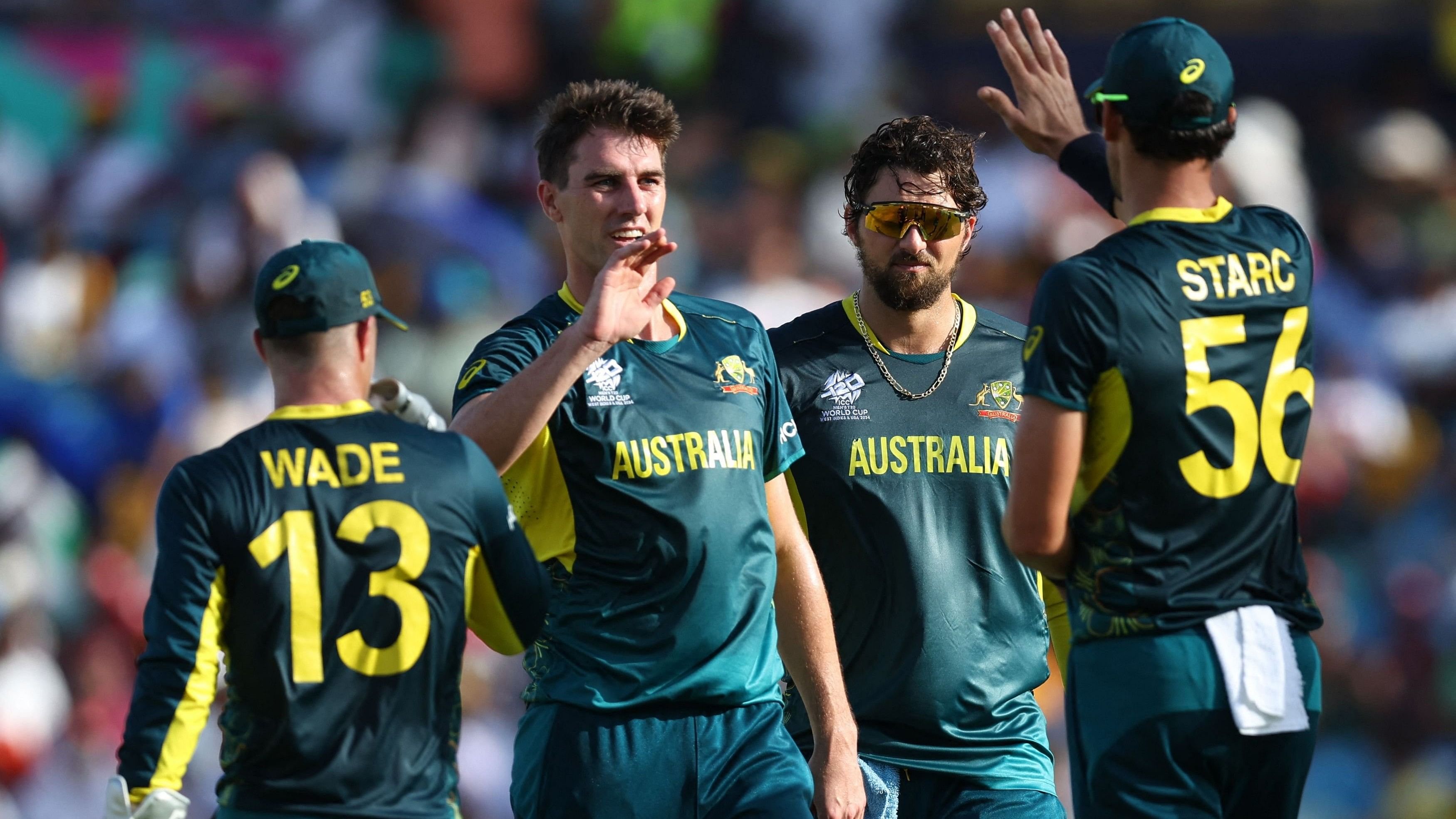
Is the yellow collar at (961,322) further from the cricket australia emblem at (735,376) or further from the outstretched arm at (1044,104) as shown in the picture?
the outstretched arm at (1044,104)

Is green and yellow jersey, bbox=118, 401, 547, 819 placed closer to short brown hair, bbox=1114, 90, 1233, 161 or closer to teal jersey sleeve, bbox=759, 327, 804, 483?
teal jersey sleeve, bbox=759, 327, 804, 483

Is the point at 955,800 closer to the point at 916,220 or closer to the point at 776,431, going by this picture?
the point at 776,431

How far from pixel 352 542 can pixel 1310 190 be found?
10.5m

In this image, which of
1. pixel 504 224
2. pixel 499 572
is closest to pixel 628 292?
pixel 499 572

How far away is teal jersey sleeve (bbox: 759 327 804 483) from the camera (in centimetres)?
507

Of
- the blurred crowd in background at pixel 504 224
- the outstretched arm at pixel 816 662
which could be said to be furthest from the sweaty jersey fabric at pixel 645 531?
the blurred crowd in background at pixel 504 224

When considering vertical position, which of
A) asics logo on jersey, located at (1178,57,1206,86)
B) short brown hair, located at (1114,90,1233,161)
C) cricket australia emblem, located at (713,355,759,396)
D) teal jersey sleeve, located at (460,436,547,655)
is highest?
asics logo on jersey, located at (1178,57,1206,86)

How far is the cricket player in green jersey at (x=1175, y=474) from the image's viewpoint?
3.86 meters

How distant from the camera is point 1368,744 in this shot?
1077 centimetres

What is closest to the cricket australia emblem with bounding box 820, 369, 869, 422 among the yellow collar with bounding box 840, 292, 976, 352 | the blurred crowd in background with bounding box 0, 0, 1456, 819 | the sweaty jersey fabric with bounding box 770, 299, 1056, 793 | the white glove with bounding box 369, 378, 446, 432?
the sweaty jersey fabric with bounding box 770, 299, 1056, 793

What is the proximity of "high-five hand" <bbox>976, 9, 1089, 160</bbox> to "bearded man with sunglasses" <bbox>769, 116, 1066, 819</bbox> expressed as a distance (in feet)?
3.37

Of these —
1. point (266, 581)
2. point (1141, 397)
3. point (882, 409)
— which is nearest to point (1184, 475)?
point (1141, 397)

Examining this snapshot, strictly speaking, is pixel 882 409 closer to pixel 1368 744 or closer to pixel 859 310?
pixel 859 310

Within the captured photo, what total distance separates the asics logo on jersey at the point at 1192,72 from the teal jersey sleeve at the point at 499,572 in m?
1.88
